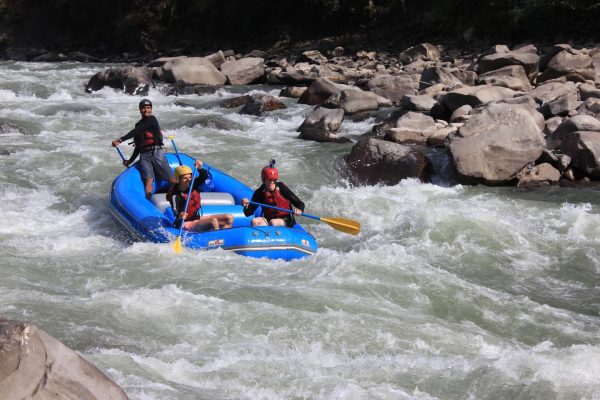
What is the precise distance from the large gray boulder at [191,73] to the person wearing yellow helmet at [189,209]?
10.4m

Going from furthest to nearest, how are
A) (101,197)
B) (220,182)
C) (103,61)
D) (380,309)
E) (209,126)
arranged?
(103,61) < (209,126) < (101,197) < (220,182) < (380,309)

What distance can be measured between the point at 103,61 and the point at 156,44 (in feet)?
7.23

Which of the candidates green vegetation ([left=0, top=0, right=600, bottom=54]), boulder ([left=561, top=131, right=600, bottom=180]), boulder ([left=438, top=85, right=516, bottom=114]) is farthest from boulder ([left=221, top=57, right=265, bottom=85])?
boulder ([left=561, top=131, right=600, bottom=180])

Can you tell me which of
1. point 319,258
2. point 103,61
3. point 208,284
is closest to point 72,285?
point 208,284

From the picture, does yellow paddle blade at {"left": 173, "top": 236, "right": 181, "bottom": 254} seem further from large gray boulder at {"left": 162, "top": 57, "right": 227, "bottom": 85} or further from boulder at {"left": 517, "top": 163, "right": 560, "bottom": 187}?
large gray boulder at {"left": 162, "top": 57, "right": 227, "bottom": 85}

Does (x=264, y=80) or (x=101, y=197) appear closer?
(x=101, y=197)

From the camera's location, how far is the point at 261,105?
13438 millimetres

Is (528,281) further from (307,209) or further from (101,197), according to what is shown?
(101,197)

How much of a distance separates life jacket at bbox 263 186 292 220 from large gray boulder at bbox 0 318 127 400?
155 inches

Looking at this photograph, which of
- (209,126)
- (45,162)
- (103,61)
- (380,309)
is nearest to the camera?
(380,309)

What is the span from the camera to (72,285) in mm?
5762

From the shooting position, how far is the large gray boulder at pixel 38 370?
9.55ft

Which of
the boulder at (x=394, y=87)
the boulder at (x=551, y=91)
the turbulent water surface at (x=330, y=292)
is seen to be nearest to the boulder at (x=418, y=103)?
the boulder at (x=394, y=87)

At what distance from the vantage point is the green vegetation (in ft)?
62.1
